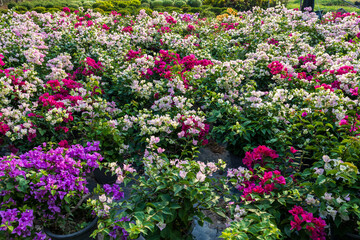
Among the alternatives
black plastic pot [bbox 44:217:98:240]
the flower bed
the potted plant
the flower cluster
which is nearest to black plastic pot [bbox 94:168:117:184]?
the flower bed

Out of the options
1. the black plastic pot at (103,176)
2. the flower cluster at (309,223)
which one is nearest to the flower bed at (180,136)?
the flower cluster at (309,223)

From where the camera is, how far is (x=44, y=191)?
2.10 m

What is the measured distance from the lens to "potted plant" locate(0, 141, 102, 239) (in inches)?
79.7

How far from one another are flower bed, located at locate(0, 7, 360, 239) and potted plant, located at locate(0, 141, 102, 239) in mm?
12

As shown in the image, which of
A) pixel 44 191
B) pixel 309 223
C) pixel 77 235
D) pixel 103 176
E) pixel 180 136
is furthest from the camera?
pixel 103 176

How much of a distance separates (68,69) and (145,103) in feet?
4.94

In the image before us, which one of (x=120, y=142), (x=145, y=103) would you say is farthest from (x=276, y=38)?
(x=120, y=142)

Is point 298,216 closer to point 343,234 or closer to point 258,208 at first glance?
point 258,208

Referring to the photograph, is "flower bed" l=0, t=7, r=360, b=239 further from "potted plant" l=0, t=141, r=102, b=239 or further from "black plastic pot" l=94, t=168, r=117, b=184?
"black plastic pot" l=94, t=168, r=117, b=184

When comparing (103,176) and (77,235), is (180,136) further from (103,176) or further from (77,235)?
(77,235)

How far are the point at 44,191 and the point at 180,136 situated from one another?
1.32 metres

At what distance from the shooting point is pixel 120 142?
2918mm

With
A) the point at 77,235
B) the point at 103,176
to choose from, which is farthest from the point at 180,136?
the point at 77,235

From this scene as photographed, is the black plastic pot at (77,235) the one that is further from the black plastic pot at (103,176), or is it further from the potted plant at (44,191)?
the black plastic pot at (103,176)
